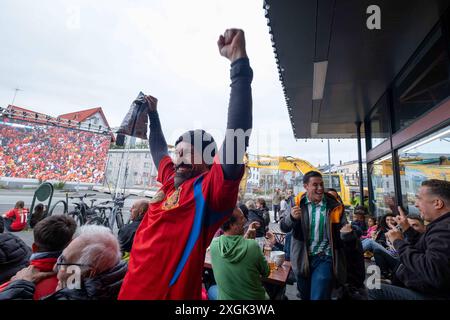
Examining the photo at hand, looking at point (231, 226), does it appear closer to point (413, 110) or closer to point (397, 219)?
point (397, 219)

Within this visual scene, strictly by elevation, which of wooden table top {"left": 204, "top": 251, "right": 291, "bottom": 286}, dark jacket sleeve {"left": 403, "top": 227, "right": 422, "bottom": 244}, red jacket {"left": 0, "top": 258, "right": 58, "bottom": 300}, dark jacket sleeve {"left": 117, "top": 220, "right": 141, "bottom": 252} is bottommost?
wooden table top {"left": 204, "top": 251, "right": 291, "bottom": 286}

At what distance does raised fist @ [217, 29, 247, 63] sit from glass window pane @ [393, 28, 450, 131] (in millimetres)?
3204

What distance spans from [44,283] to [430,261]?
252 cm

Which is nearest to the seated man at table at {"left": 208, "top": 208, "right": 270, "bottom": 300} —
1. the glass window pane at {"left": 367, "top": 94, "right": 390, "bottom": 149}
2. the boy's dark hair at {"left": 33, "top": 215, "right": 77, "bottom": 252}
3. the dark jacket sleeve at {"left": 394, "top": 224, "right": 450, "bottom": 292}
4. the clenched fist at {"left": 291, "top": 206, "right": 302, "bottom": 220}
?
the clenched fist at {"left": 291, "top": 206, "right": 302, "bottom": 220}

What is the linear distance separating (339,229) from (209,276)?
5.88 ft

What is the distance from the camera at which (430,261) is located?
1418 mm

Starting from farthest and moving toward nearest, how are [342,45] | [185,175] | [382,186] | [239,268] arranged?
[382,186]
[342,45]
[239,268]
[185,175]

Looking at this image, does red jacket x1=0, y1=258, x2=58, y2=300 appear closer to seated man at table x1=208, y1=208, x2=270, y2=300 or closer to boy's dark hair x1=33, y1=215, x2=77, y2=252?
boy's dark hair x1=33, y1=215, x2=77, y2=252

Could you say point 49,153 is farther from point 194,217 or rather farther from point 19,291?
point 194,217

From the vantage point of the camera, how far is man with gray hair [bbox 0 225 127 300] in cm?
108

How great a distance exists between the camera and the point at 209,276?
113 inches

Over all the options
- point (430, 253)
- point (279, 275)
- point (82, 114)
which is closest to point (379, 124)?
point (430, 253)

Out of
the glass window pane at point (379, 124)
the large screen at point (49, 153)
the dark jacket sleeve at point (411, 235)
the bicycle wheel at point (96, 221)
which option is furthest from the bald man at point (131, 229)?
the large screen at point (49, 153)
